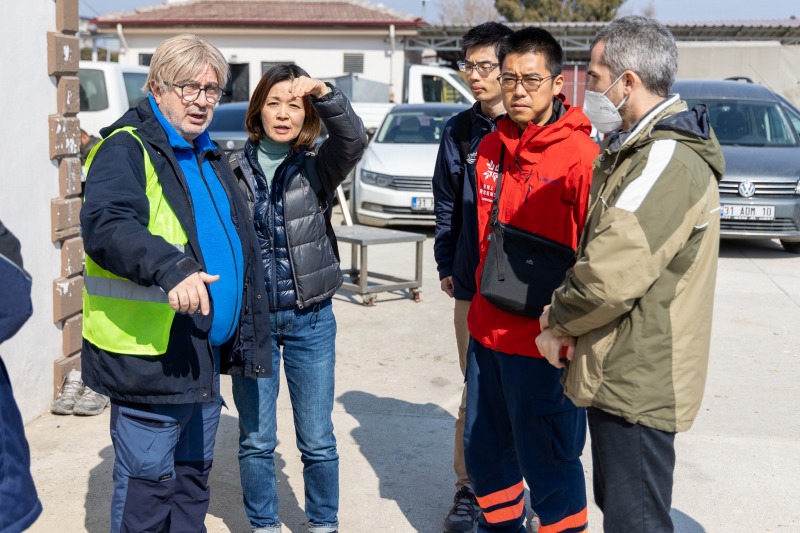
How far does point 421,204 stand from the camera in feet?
36.3

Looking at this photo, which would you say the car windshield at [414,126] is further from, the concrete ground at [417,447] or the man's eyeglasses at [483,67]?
the man's eyeglasses at [483,67]

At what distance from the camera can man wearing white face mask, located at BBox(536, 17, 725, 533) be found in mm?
2471

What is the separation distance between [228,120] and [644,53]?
37.8 ft

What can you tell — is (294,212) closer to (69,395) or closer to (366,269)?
(69,395)

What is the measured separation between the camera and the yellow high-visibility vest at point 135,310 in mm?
2758

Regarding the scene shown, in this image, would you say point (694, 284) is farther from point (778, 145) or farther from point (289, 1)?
point (289, 1)

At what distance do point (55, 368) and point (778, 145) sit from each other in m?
9.12

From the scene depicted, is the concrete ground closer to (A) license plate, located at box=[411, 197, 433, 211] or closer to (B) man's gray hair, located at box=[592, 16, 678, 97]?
(B) man's gray hair, located at box=[592, 16, 678, 97]

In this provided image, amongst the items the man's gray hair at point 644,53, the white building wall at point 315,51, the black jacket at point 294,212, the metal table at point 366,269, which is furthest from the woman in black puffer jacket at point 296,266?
the white building wall at point 315,51

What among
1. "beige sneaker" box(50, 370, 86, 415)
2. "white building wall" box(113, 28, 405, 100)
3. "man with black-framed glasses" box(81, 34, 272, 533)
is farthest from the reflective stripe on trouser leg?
"white building wall" box(113, 28, 405, 100)

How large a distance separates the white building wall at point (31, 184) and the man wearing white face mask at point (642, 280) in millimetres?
3194

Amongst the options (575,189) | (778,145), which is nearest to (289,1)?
(778,145)

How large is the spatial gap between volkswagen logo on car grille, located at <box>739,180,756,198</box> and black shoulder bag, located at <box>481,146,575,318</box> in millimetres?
7879

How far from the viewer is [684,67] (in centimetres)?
2209
